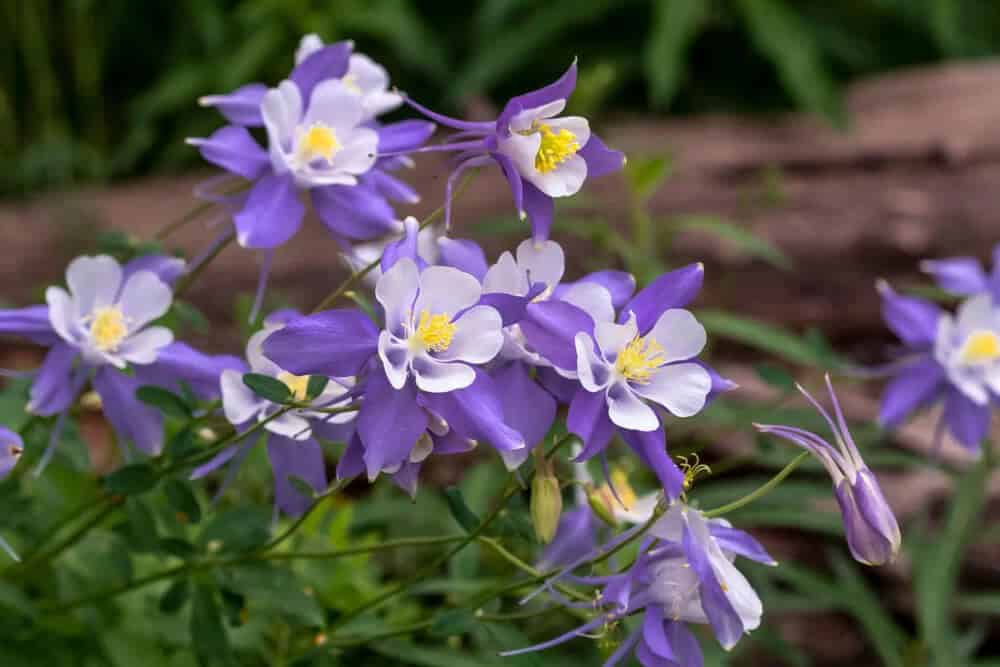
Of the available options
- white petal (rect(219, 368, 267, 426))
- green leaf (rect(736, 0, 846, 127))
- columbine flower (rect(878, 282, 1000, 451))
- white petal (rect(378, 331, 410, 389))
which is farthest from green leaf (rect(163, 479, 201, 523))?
green leaf (rect(736, 0, 846, 127))

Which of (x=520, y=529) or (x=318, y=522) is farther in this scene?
(x=318, y=522)

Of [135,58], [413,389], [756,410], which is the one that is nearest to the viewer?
[413,389]

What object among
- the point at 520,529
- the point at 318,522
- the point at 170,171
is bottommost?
the point at 170,171

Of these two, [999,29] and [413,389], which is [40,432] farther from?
[999,29]

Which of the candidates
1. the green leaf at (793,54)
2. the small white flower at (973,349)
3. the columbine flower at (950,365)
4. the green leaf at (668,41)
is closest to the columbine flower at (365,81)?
the columbine flower at (950,365)

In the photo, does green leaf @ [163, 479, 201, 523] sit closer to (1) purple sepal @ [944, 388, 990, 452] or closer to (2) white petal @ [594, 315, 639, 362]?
(2) white petal @ [594, 315, 639, 362]

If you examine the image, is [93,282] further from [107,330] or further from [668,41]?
[668,41]

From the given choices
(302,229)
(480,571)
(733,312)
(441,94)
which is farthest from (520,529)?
(441,94)
